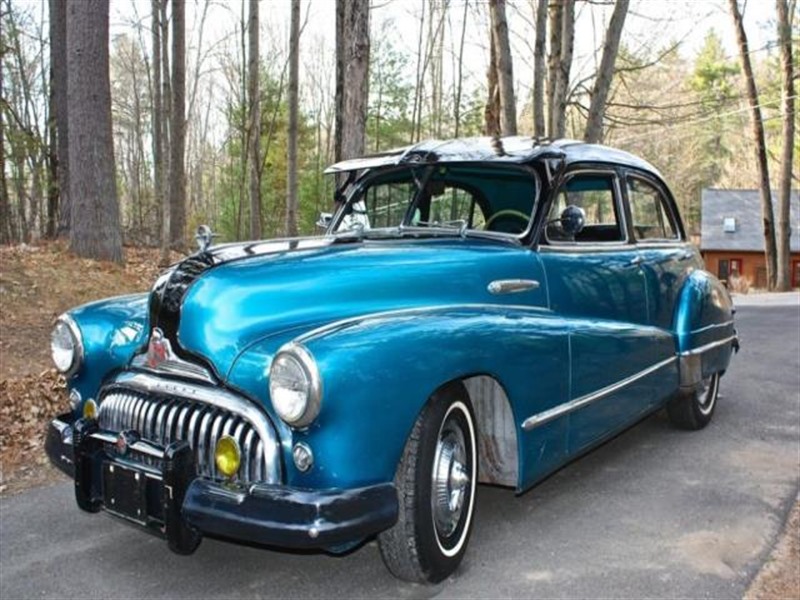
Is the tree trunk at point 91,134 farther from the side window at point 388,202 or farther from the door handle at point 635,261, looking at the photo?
the door handle at point 635,261

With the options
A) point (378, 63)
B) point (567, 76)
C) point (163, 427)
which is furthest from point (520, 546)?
point (378, 63)

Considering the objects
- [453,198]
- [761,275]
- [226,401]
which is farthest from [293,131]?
[761,275]

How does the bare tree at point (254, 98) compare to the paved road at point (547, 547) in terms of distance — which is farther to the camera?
the bare tree at point (254, 98)

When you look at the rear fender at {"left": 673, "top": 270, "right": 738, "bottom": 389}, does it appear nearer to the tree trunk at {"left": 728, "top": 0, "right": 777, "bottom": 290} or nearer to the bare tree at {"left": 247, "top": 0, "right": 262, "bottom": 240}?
the bare tree at {"left": 247, "top": 0, "right": 262, "bottom": 240}

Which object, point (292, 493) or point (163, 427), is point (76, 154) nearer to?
point (163, 427)

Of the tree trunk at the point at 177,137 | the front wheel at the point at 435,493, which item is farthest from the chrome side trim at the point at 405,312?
the tree trunk at the point at 177,137

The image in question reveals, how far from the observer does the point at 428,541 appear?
3066 mm

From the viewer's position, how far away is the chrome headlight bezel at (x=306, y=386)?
8.63 feet

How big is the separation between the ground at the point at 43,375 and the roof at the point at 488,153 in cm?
196

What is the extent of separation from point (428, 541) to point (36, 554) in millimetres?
1915

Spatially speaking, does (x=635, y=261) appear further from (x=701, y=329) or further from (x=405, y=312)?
(x=405, y=312)

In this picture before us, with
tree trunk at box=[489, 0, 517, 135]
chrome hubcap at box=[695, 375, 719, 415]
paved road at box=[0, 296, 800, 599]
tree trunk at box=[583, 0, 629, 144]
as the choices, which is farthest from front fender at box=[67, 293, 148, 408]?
tree trunk at box=[583, 0, 629, 144]

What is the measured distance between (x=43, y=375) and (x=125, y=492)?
3.96m

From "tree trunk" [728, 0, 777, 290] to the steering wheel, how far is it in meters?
23.5
